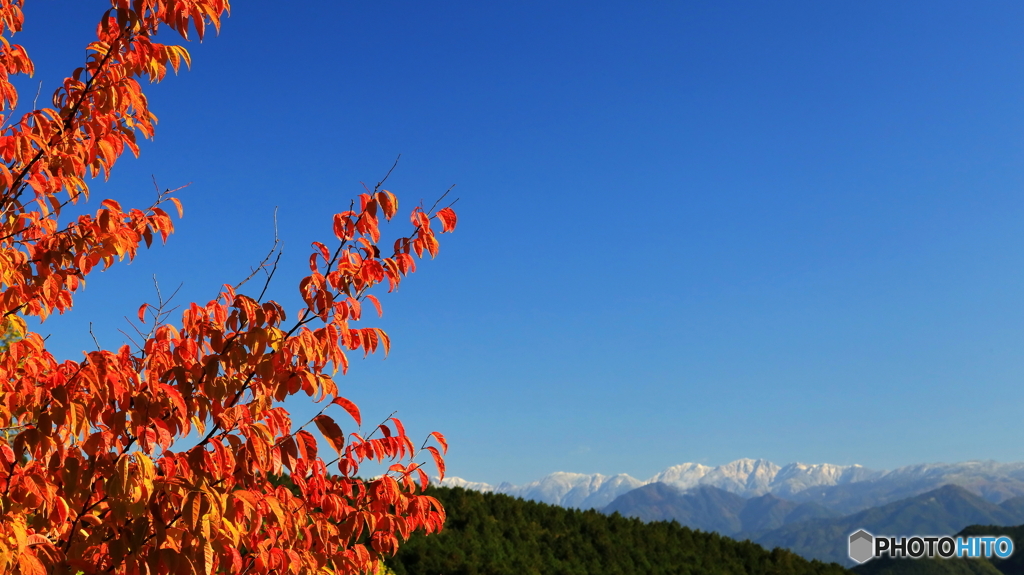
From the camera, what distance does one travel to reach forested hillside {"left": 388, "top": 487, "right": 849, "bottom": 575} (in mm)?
14703

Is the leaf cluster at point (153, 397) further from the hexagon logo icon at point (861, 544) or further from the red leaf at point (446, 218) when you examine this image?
the hexagon logo icon at point (861, 544)

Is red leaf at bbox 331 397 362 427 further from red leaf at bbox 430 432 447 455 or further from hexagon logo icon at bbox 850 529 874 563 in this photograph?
hexagon logo icon at bbox 850 529 874 563

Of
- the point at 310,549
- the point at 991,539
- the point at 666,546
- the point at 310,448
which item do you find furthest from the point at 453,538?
the point at 991,539

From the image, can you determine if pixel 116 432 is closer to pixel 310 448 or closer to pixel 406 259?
pixel 310 448

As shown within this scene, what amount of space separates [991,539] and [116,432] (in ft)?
162

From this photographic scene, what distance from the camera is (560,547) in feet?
55.6

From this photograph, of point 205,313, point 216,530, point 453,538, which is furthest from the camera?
point 453,538

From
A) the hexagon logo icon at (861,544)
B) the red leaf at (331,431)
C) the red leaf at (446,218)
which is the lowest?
the red leaf at (331,431)

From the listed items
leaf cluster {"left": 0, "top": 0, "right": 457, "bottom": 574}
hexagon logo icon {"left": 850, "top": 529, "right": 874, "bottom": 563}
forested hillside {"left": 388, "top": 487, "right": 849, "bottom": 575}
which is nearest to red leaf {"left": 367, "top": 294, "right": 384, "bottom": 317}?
leaf cluster {"left": 0, "top": 0, "right": 457, "bottom": 574}

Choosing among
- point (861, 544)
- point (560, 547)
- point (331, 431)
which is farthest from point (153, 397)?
point (861, 544)

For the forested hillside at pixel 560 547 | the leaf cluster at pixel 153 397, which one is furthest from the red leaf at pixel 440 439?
the forested hillside at pixel 560 547

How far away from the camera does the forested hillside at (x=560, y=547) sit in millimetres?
14703

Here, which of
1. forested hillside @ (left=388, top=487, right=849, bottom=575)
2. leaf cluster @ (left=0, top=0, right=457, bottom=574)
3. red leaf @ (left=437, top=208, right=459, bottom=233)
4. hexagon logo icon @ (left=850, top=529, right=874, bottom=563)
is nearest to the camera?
leaf cluster @ (left=0, top=0, right=457, bottom=574)

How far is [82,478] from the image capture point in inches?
155
